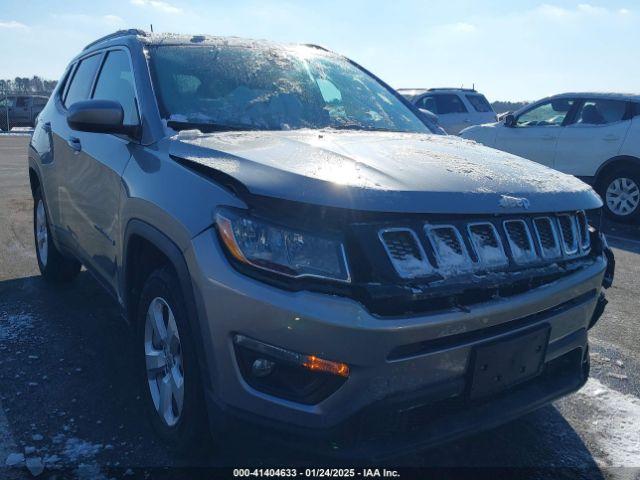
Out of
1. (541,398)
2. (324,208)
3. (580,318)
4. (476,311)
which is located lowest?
(541,398)

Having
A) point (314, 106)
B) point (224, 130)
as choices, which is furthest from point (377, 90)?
point (224, 130)

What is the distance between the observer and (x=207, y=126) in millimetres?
2887

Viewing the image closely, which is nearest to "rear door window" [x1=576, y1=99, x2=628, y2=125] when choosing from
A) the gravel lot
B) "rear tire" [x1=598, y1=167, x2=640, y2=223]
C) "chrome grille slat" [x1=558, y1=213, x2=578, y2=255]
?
"rear tire" [x1=598, y1=167, x2=640, y2=223]

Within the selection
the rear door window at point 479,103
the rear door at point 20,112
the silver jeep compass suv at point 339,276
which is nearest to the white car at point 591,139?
the rear door window at point 479,103

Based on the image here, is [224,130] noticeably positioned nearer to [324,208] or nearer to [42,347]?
[324,208]

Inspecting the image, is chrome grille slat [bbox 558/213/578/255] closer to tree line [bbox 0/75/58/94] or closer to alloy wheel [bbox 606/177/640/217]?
alloy wheel [bbox 606/177/640/217]

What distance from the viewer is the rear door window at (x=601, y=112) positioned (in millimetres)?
8234

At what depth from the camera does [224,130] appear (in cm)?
290

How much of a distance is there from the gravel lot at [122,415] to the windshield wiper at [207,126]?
1.36m

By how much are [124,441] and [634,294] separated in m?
4.16

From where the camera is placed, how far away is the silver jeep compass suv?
1.89 meters

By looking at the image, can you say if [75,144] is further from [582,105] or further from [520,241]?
[582,105]

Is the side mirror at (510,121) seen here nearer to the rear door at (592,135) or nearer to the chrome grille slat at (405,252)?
the rear door at (592,135)

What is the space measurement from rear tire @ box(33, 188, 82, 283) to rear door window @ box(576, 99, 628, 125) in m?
7.20
